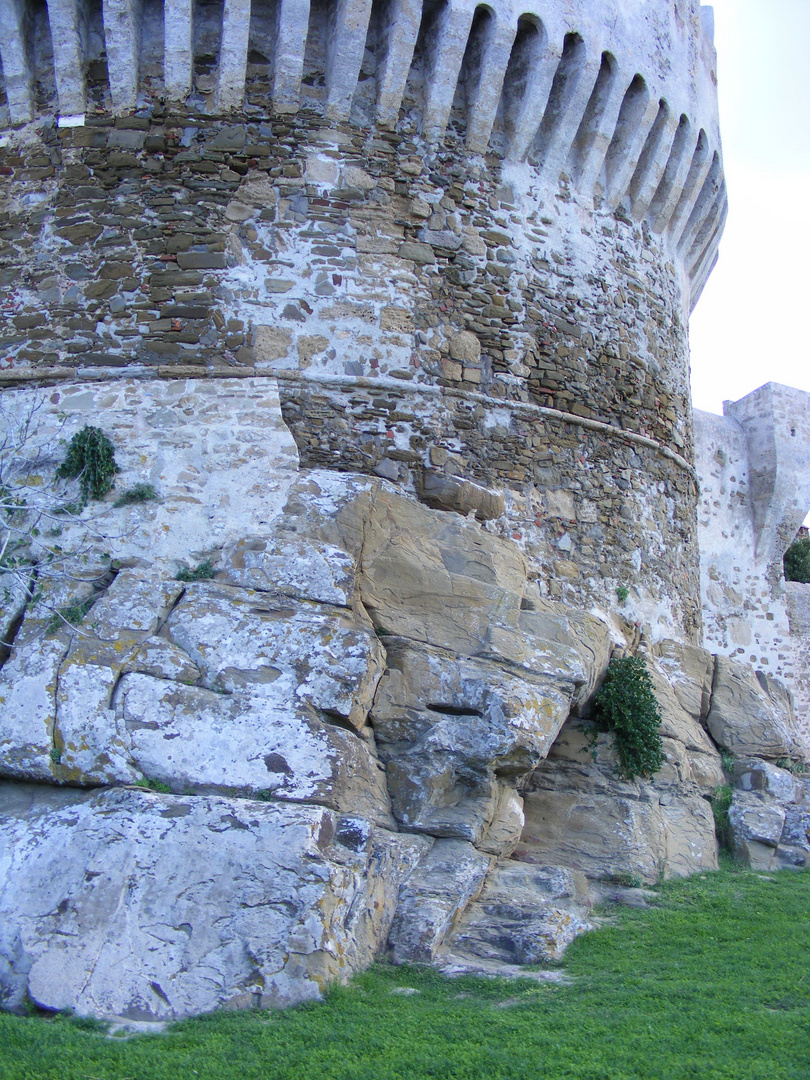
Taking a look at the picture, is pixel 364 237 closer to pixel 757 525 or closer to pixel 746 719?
pixel 746 719

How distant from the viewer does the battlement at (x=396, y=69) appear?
8508 millimetres

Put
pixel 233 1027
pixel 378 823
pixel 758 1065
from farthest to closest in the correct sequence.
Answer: pixel 378 823 → pixel 233 1027 → pixel 758 1065

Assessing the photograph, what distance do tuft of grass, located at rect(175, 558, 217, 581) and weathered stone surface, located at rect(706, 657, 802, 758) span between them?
195 inches

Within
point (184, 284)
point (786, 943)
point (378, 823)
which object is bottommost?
point (786, 943)

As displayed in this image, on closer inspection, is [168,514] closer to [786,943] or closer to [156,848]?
[156,848]

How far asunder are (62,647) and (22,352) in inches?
125

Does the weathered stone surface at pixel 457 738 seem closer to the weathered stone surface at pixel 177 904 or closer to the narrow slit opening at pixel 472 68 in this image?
the weathered stone surface at pixel 177 904

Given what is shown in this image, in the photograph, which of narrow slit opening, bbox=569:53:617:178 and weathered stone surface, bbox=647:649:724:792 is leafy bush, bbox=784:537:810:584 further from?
narrow slit opening, bbox=569:53:617:178

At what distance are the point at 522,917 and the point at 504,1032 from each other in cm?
163

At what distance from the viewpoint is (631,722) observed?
26.2 ft

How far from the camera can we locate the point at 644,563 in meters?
9.43

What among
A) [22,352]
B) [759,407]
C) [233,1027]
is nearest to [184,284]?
[22,352]

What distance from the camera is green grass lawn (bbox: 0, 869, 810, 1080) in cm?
407

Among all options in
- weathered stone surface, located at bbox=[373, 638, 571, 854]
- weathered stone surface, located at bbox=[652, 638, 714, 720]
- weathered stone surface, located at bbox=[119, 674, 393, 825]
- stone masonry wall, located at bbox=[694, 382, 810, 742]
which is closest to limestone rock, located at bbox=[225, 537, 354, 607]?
weathered stone surface, located at bbox=[373, 638, 571, 854]
